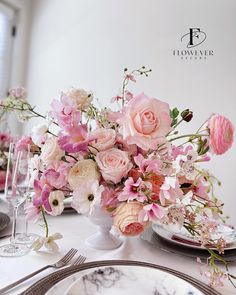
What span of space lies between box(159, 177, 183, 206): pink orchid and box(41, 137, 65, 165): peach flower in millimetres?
255

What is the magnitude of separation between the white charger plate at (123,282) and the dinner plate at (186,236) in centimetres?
20

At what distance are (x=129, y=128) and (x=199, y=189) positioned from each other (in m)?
0.24

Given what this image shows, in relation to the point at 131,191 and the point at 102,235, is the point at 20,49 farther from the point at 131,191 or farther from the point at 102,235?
the point at 131,191

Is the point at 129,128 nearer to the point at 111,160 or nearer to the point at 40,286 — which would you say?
the point at 111,160

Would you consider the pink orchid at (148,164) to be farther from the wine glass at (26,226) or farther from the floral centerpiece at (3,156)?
the floral centerpiece at (3,156)

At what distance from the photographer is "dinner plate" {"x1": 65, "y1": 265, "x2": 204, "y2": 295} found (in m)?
0.52

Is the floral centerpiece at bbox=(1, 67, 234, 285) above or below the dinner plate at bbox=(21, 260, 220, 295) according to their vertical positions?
above

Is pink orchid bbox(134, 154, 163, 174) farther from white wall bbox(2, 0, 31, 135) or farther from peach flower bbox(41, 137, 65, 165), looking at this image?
white wall bbox(2, 0, 31, 135)

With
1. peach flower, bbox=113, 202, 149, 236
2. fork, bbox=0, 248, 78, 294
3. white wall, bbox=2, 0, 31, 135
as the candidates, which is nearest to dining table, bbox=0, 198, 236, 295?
fork, bbox=0, 248, 78, 294

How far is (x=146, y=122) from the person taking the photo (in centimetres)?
57

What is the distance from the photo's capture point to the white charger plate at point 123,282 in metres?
0.52

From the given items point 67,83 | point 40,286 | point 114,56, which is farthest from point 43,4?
point 40,286

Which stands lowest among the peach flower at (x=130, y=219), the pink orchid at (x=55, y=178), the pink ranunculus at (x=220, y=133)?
the peach flower at (x=130, y=219)
